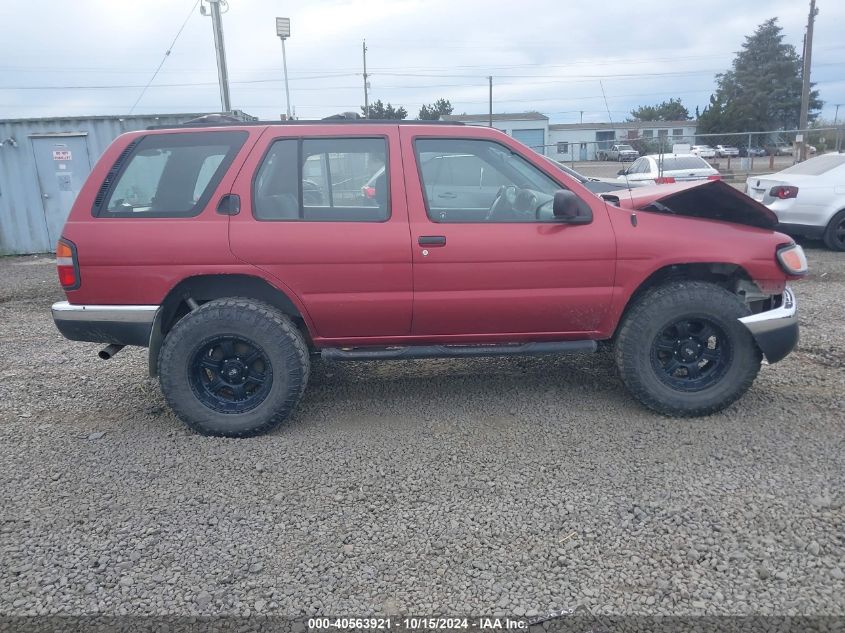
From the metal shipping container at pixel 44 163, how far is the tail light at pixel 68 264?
872cm

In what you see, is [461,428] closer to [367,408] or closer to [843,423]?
[367,408]

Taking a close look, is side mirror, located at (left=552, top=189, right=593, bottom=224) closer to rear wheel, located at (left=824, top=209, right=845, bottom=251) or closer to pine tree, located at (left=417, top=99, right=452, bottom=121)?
rear wheel, located at (left=824, top=209, right=845, bottom=251)

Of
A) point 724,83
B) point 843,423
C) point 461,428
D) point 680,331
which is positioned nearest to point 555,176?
point 680,331

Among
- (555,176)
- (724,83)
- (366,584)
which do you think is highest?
(724,83)

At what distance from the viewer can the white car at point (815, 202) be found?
9.88 m

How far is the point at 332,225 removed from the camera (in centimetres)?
417

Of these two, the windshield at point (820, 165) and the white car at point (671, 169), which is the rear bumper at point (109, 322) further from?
the white car at point (671, 169)

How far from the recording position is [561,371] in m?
5.37

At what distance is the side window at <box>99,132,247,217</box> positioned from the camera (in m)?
4.19

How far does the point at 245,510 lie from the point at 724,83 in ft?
227

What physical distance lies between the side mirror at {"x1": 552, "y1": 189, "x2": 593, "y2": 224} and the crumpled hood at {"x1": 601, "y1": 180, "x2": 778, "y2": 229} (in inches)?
16.7

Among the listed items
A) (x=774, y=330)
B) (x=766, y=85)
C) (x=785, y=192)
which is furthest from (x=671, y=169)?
(x=766, y=85)

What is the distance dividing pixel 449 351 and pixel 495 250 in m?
0.70

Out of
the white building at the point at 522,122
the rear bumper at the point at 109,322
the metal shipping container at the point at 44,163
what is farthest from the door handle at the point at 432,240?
the white building at the point at 522,122
